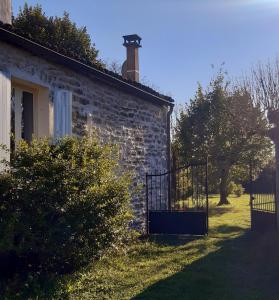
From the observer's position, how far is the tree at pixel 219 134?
17453mm

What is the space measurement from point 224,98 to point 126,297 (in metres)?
13.9

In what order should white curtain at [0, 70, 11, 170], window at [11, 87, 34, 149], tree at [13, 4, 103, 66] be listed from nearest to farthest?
white curtain at [0, 70, 11, 170], window at [11, 87, 34, 149], tree at [13, 4, 103, 66]

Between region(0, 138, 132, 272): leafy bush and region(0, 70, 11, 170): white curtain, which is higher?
region(0, 70, 11, 170): white curtain

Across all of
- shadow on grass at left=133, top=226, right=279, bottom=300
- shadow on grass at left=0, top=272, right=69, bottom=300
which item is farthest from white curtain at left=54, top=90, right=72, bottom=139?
shadow on grass at left=133, top=226, right=279, bottom=300

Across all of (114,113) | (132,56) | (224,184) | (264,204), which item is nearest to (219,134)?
(224,184)

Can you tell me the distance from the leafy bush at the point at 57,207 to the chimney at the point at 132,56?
7070mm

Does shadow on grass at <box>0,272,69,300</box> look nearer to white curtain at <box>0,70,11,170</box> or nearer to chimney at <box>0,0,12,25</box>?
white curtain at <box>0,70,11,170</box>

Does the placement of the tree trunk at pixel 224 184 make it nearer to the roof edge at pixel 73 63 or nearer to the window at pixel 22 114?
the roof edge at pixel 73 63

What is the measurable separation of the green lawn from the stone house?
4.87ft

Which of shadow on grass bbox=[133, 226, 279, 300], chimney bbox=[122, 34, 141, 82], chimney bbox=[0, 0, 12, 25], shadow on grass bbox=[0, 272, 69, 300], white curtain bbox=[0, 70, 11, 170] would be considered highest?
chimney bbox=[122, 34, 141, 82]

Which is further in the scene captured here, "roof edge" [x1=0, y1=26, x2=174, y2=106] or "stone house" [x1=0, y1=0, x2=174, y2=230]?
"stone house" [x1=0, y1=0, x2=174, y2=230]

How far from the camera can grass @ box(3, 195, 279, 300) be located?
5.24 m

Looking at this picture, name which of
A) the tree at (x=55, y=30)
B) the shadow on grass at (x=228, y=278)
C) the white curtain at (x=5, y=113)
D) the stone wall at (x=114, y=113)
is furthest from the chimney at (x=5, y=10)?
the tree at (x=55, y=30)

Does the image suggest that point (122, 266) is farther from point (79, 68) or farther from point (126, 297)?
point (79, 68)
